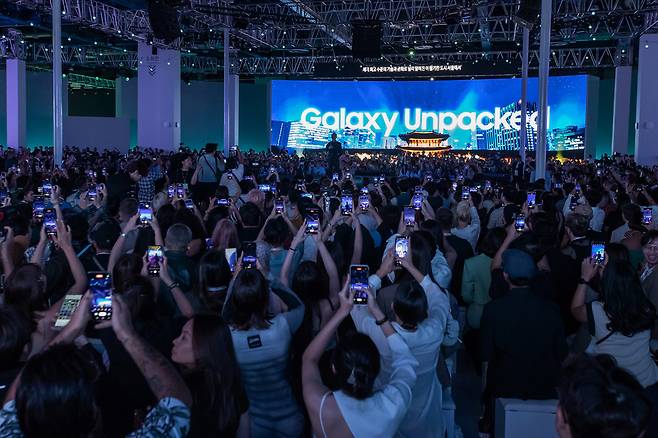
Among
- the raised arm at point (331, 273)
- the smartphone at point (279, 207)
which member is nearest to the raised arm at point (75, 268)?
Answer: the raised arm at point (331, 273)

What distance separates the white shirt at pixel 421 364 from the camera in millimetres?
3697

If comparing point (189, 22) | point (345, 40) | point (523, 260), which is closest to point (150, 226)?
point (523, 260)

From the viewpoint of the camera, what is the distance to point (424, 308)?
388 centimetres

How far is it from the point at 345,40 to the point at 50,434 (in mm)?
27821

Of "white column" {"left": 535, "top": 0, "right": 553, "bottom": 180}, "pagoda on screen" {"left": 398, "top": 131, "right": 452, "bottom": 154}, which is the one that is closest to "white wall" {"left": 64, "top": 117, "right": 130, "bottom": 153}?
"pagoda on screen" {"left": 398, "top": 131, "right": 452, "bottom": 154}

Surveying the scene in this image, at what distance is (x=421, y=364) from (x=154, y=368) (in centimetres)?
156

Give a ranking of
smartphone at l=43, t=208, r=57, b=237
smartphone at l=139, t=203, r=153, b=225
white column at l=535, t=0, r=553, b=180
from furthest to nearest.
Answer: white column at l=535, t=0, r=553, b=180 < smartphone at l=139, t=203, r=153, b=225 < smartphone at l=43, t=208, r=57, b=237

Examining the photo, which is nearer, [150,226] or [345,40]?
[150,226]

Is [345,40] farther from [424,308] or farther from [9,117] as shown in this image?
[424,308]

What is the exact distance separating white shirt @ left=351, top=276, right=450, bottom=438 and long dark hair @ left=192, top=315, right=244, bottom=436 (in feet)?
2.59

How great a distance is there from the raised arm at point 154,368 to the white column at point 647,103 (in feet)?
77.4

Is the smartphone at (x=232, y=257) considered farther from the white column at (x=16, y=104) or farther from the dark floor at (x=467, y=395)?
the white column at (x=16, y=104)

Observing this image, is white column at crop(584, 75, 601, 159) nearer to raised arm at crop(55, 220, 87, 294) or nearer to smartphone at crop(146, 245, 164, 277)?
raised arm at crop(55, 220, 87, 294)

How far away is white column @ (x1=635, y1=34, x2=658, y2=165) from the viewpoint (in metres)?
24.0
